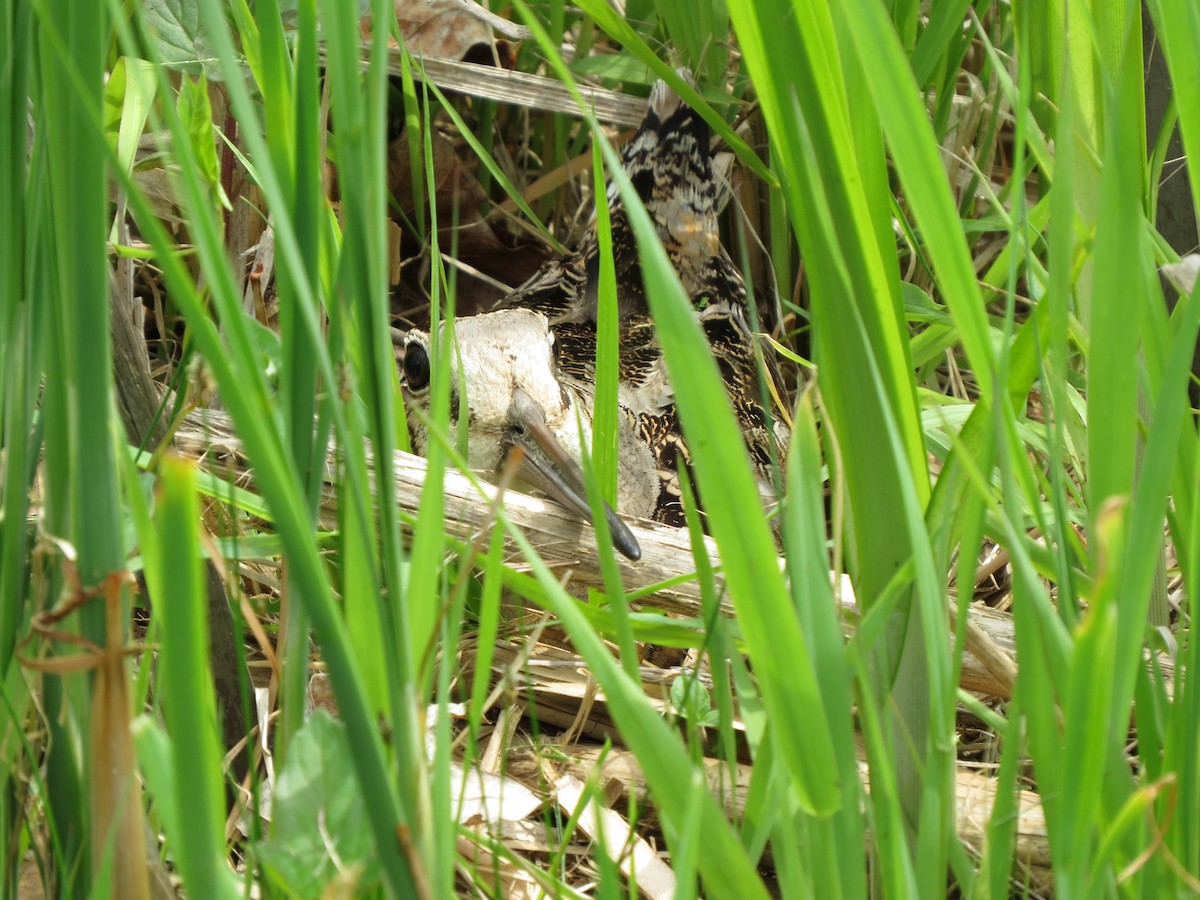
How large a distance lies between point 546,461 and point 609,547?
1.21m

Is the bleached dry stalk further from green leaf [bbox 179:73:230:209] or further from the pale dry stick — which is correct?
green leaf [bbox 179:73:230:209]

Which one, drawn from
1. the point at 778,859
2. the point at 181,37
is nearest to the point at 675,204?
the point at 181,37

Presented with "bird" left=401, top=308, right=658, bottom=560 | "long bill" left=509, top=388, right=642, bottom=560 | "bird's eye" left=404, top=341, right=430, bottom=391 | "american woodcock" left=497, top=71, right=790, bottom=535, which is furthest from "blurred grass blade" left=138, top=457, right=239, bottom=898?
"american woodcock" left=497, top=71, right=790, bottom=535

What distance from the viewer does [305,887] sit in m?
0.68

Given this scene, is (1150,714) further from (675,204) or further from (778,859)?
(675,204)

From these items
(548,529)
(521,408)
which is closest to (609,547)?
(548,529)

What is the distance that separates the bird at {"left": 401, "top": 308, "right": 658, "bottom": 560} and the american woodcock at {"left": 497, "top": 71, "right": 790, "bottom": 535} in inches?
11.1

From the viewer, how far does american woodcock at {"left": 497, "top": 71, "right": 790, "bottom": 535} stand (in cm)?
276

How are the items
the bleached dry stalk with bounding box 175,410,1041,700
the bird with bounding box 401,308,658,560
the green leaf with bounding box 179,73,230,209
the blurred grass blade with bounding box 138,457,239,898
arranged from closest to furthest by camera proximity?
the blurred grass blade with bounding box 138,457,239,898 < the green leaf with bounding box 179,73,230,209 < the bleached dry stalk with bounding box 175,410,1041,700 < the bird with bounding box 401,308,658,560

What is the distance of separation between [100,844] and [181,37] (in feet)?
4.40

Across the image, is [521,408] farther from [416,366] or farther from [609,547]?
[609,547]

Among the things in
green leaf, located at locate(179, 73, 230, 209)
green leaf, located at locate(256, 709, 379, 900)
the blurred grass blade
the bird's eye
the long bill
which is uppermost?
green leaf, located at locate(179, 73, 230, 209)

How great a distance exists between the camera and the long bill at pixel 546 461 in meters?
1.78

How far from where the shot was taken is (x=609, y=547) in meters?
0.82
